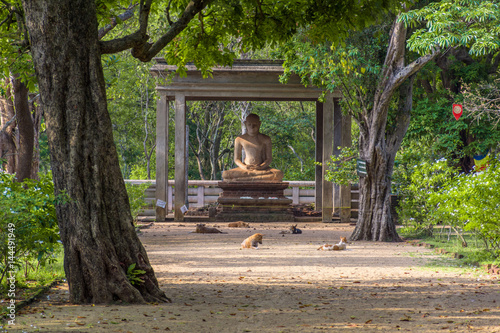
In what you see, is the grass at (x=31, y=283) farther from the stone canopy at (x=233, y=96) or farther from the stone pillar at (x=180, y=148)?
the stone canopy at (x=233, y=96)

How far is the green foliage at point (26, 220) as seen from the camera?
496 centimetres

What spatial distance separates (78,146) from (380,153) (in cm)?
747

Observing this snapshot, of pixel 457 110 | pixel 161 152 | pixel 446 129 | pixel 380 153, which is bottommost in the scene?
A: pixel 380 153

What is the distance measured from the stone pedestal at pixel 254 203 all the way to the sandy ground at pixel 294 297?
6743 mm

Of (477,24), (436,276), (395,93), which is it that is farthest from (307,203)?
(436,276)

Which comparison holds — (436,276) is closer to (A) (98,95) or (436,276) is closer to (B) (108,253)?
(B) (108,253)

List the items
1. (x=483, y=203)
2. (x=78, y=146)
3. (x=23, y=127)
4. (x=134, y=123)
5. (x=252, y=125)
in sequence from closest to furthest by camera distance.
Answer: (x=78, y=146), (x=483, y=203), (x=23, y=127), (x=252, y=125), (x=134, y=123)

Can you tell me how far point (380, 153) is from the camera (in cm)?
1155

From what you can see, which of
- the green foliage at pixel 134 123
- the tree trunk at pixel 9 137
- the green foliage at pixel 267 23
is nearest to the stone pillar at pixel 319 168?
the green foliage at pixel 134 123

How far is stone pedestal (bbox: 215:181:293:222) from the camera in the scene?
1734 centimetres

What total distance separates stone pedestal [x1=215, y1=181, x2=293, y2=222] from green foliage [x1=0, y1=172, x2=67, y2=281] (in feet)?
37.6

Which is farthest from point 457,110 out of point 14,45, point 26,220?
point 26,220

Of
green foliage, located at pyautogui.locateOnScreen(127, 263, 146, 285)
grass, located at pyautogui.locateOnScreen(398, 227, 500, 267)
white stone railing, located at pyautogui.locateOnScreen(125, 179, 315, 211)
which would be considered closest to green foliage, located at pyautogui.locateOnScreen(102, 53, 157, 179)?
white stone railing, located at pyautogui.locateOnScreen(125, 179, 315, 211)

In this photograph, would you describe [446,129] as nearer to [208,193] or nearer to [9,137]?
[208,193]
